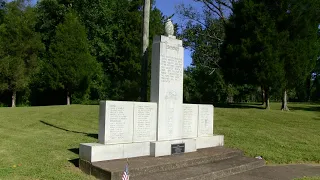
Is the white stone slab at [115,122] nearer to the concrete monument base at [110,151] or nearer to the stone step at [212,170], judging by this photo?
the concrete monument base at [110,151]

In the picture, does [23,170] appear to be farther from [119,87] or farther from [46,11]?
[46,11]

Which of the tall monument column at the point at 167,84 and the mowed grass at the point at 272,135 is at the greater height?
the tall monument column at the point at 167,84

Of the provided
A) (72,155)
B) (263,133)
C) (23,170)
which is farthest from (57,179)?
(263,133)

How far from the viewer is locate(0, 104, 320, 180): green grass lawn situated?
269 inches

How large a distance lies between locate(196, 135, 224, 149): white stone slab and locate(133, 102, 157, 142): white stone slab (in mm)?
1829

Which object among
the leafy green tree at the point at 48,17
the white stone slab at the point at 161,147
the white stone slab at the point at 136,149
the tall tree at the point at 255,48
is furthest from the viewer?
the leafy green tree at the point at 48,17

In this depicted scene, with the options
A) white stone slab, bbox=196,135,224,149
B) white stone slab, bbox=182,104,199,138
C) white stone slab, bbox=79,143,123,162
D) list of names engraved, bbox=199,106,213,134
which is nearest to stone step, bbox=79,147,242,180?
white stone slab, bbox=79,143,123,162

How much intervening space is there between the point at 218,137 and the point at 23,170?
5665 millimetres

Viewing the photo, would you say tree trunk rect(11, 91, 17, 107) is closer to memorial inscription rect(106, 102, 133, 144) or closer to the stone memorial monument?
the stone memorial monument

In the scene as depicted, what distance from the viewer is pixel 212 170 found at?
7.16 m

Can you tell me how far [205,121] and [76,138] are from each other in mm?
4127

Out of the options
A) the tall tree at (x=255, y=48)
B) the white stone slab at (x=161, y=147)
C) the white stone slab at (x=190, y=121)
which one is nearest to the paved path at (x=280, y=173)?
the white stone slab at (x=161, y=147)

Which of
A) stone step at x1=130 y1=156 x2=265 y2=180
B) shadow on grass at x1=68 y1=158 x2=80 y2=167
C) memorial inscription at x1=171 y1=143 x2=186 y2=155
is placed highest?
memorial inscription at x1=171 y1=143 x2=186 y2=155

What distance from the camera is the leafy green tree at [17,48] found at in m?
26.1
